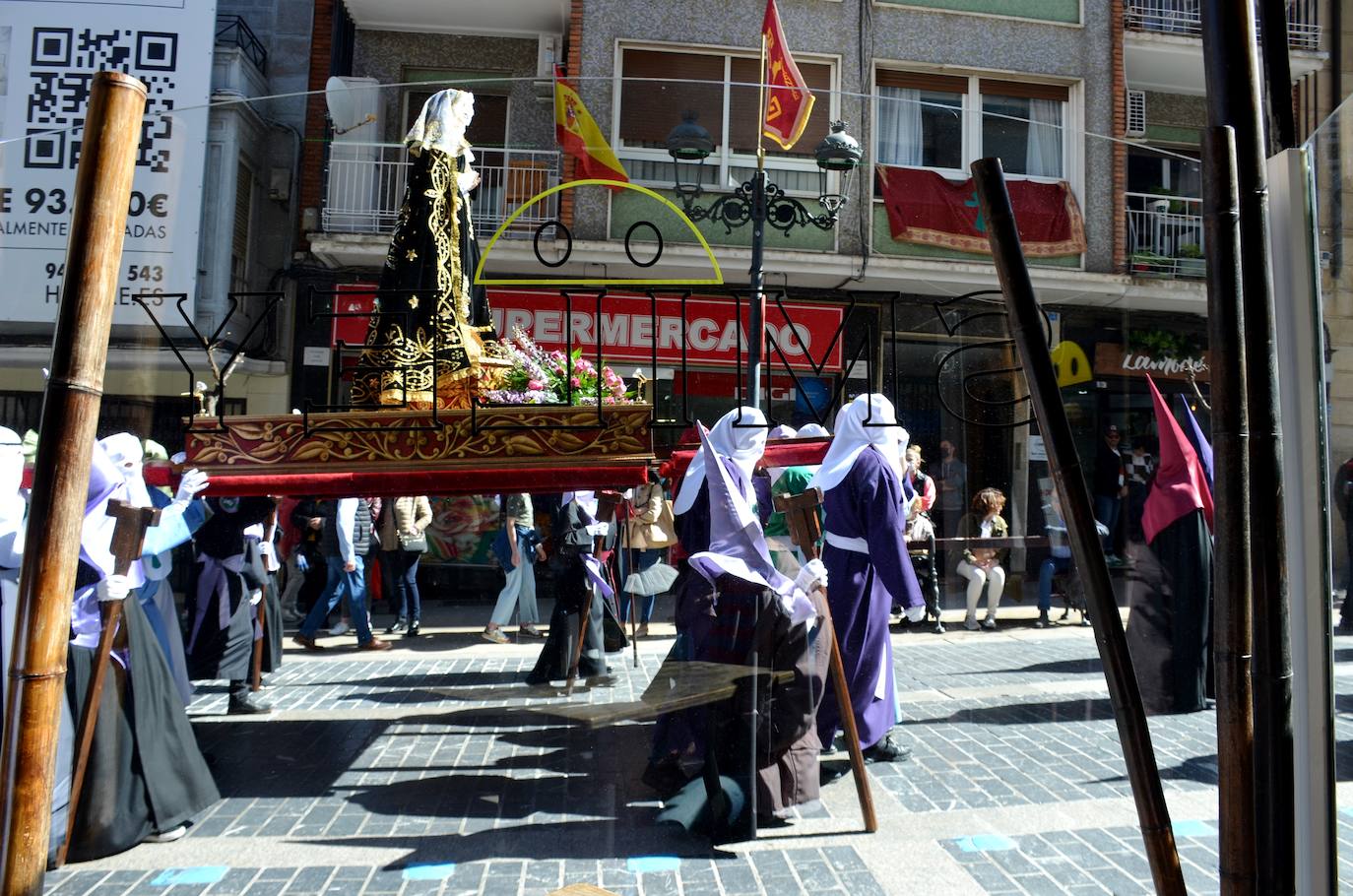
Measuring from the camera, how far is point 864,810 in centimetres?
261

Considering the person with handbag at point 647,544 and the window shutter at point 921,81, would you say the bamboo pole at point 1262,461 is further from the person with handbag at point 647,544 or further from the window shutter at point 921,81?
the person with handbag at point 647,544

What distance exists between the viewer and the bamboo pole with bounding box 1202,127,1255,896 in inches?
55.1

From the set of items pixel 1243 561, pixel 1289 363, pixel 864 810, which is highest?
pixel 1289 363

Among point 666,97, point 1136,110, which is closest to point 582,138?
point 666,97

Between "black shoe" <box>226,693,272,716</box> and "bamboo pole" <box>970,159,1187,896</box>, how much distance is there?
9.79ft

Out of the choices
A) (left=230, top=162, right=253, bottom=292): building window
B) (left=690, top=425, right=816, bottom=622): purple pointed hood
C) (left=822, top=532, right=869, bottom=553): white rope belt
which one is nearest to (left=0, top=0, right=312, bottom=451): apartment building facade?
(left=230, top=162, right=253, bottom=292): building window

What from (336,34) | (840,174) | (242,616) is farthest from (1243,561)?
(242,616)

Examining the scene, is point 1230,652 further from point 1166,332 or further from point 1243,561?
point 1166,332

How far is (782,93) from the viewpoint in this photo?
244 cm

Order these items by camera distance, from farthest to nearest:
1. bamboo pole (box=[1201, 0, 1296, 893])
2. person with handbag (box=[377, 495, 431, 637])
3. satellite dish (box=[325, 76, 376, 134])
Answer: person with handbag (box=[377, 495, 431, 637]), satellite dish (box=[325, 76, 376, 134]), bamboo pole (box=[1201, 0, 1296, 893])

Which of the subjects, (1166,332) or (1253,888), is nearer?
(1253,888)

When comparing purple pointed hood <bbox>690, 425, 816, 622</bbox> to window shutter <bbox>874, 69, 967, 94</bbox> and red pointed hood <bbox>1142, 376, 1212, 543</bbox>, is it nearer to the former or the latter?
red pointed hood <bbox>1142, 376, 1212, 543</bbox>

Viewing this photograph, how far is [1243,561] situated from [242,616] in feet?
12.5

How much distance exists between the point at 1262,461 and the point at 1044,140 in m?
A: 1.17
